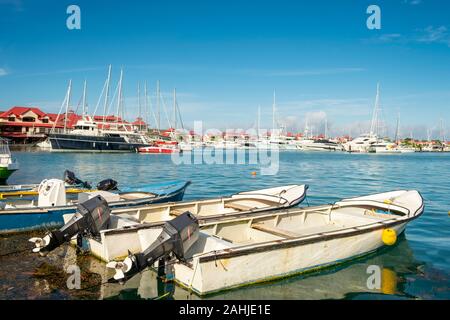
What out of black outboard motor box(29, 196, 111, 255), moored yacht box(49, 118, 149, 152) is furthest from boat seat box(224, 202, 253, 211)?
moored yacht box(49, 118, 149, 152)

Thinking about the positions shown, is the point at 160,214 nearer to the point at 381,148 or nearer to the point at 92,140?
the point at 92,140

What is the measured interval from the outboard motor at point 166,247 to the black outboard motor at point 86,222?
2182mm

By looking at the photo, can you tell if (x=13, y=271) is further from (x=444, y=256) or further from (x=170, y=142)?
(x=170, y=142)

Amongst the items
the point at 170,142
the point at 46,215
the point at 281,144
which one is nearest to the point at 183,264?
the point at 46,215

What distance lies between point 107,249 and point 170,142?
3312 inches

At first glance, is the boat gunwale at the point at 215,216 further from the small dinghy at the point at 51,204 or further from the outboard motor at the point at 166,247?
the small dinghy at the point at 51,204

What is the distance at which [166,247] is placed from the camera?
21.6 feet

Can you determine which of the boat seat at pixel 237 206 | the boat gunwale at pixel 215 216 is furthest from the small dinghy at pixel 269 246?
the boat seat at pixel 237 206

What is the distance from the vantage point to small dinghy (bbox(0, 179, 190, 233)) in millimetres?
10281

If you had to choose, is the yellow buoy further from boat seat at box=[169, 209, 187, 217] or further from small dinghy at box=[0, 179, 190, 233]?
small dinghy at box=[0, 179, 190, 233]

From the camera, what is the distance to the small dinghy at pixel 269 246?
21.4ft

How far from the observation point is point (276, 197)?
12727 millimetres

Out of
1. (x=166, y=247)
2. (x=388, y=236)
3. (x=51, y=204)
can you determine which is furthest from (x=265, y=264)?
(x=51, y=204)
